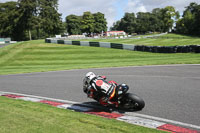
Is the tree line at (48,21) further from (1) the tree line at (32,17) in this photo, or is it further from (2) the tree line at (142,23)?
(2) the tree line at (142,23)

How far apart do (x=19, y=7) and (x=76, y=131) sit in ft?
260

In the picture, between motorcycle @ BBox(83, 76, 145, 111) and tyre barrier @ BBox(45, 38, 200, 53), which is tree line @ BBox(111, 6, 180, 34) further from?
motorcycle @ BBox(83, 76, 145, 111)

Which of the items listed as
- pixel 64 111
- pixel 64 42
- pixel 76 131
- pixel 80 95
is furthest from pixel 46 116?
pixel 64 42

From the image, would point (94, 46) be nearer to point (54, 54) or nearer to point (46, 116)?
point (54, 54)

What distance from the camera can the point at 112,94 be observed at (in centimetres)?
680

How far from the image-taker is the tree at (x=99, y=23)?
403 ft

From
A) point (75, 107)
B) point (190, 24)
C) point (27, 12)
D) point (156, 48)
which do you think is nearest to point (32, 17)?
point (27, 12)

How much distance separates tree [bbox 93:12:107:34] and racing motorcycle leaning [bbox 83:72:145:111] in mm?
116809

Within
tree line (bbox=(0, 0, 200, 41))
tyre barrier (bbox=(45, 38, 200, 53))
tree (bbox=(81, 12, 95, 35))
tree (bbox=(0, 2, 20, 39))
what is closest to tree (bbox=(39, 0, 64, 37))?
tree line (bbox=(0, 0, 200, 41))

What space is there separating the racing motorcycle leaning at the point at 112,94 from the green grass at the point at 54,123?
2.94 ft

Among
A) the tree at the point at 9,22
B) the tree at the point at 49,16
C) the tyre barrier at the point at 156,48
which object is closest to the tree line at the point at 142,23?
the tree at the point at 49,16

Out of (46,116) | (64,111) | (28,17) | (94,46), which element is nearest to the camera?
(46,116)

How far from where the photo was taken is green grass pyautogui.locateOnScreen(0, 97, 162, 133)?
5.09m

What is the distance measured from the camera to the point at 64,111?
6.80 meters
